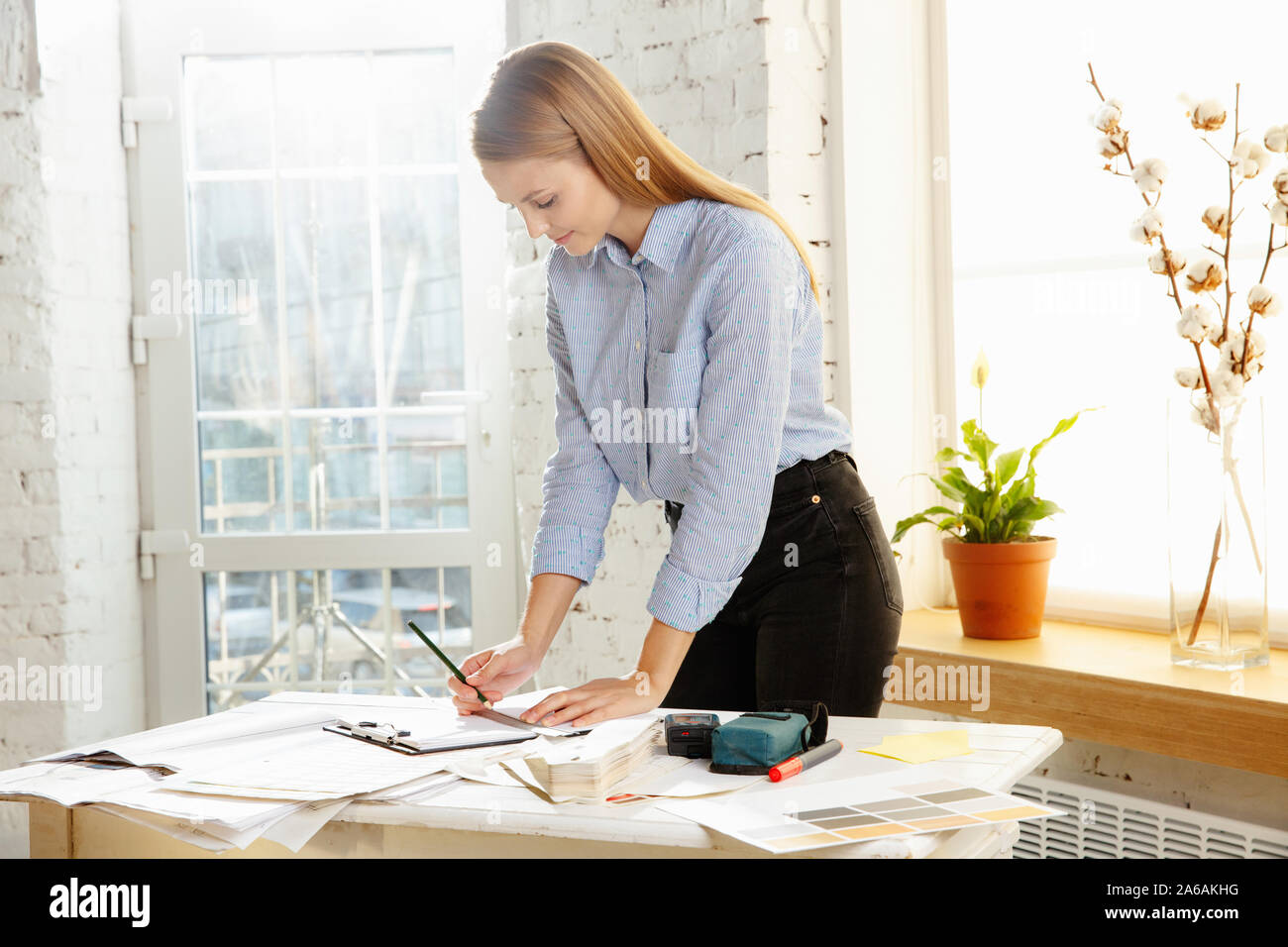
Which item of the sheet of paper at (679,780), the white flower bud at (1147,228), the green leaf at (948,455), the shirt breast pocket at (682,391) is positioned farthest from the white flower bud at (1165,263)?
the sheet of paper at (679,780)

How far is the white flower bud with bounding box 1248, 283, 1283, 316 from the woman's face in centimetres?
121

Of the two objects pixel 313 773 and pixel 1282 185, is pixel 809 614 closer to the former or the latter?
pixel 313 773

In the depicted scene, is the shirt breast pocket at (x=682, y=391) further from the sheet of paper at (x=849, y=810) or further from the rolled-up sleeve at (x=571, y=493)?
the sheet of paper at (x=849, y=810)

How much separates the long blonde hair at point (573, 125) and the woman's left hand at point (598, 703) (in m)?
0.63

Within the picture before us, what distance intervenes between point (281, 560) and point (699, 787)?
7.76ft

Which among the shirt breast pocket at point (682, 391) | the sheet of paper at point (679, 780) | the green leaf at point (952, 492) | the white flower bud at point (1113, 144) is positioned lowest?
the sheet of paper at point (679, 780)

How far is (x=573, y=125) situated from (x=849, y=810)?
87 cm

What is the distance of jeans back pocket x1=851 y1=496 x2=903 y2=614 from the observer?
155 cm

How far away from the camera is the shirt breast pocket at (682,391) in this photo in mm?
1438

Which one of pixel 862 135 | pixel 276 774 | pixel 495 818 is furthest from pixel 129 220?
pixel 495 818

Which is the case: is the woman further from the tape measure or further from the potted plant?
the potted plant

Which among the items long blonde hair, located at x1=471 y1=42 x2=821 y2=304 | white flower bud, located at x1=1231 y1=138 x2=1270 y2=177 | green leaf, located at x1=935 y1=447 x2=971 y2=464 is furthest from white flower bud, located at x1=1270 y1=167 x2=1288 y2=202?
long blonde hair, located at x1=471 y1=42 x2=821 y2=304

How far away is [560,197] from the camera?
1424 mm

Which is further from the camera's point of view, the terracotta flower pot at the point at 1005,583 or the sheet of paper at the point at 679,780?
the terracotta flower pot at the point at 1005,583
